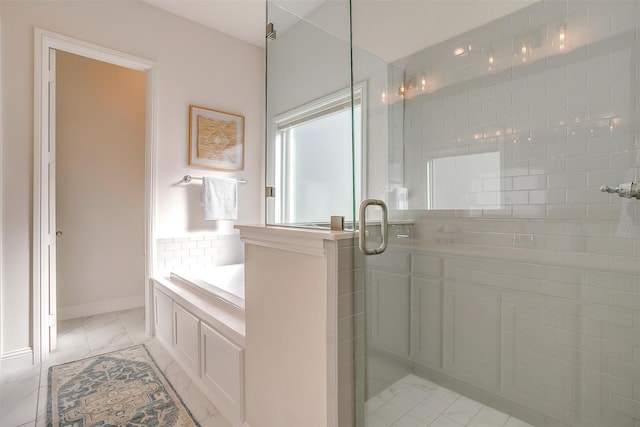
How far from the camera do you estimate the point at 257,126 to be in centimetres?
344

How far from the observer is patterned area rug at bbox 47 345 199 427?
1.63 meters

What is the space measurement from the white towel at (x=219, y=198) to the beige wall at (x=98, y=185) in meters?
1.08

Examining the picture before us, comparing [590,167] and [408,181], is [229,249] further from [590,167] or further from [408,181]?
[590,167]

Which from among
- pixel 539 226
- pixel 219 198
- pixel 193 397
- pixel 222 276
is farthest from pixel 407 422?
pixel 219 198

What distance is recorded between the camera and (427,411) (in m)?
1.21

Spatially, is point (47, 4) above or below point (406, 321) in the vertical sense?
above

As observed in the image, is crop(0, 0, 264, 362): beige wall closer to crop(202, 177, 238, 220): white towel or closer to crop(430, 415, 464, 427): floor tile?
crop(202, 177, 238, 220): white towel

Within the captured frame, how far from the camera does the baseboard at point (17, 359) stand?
211cm

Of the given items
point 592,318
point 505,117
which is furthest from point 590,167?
point 592,318

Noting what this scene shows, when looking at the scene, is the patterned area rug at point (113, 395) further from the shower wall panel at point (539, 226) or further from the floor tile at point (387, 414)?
the shower wall panel at point (539, 226)

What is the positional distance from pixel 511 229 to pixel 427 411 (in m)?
0.78

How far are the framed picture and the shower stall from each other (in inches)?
62.9

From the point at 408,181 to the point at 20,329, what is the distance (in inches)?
110

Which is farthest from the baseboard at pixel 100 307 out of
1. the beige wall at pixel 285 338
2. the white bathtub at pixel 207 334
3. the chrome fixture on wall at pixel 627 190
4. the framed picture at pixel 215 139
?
the chrome fixture on wall at pixel 627 190
